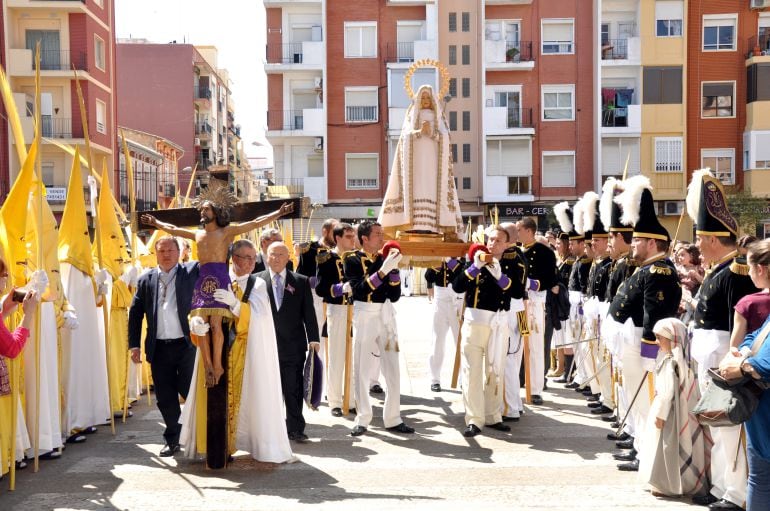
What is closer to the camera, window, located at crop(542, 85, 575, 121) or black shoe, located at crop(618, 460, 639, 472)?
black shoe, located at crop(618, 460, 639, 472)

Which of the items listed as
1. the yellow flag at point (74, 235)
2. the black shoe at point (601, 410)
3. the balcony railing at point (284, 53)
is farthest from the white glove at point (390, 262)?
the balcony railing at point (284, 53)

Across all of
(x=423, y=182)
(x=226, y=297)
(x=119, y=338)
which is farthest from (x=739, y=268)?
(x=119, y=338)

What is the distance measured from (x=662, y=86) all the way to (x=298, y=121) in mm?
15910

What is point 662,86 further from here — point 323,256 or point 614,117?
point 323,256

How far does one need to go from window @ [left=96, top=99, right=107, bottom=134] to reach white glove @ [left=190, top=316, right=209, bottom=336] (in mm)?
33377

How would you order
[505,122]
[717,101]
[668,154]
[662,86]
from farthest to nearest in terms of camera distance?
[505,122]
[668,154]
[662,86]
[717,101]

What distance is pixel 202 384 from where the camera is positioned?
25.8 ft

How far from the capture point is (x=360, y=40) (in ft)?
126

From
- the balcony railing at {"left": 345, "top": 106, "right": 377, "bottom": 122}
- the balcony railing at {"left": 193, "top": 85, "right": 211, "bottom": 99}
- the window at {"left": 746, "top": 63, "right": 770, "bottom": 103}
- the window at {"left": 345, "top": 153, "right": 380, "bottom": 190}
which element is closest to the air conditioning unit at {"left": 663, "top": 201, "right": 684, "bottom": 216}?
the window at {"left": 746, "top": 63, "right": 770, "bottom": 103}

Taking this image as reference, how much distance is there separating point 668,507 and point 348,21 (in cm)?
3432

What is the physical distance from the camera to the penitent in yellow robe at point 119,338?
1016 centimetres

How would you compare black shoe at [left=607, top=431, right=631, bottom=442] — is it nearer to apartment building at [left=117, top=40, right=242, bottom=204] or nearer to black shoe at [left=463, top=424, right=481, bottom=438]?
black shoe at [left=463, top=424, right=481, bottom=438]

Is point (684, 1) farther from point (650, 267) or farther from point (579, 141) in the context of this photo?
point (650, 267)

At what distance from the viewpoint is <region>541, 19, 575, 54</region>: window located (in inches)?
1507
